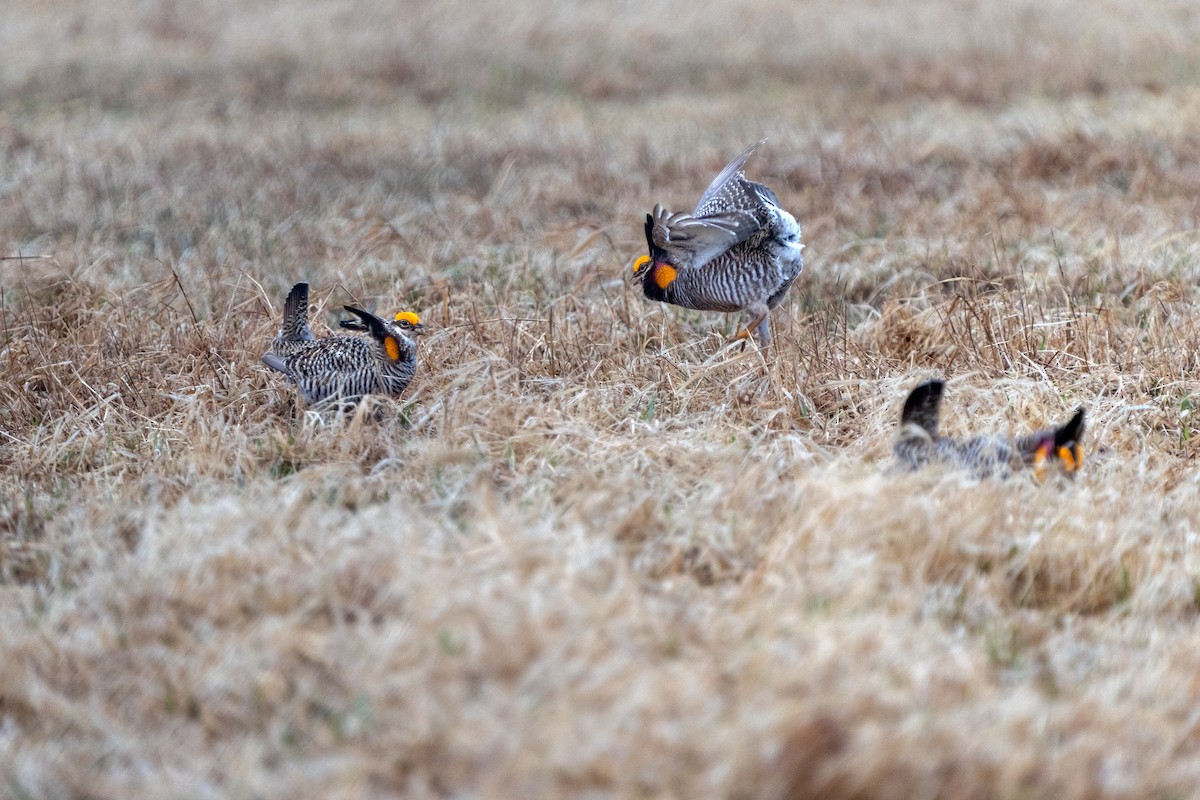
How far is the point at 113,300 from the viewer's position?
5719 mm

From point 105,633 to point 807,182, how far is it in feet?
21.7

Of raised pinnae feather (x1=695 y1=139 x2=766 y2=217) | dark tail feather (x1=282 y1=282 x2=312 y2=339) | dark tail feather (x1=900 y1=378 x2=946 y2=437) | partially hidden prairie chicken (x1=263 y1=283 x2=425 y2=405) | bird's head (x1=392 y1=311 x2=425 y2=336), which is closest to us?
dark tail feather (x1=900 y1=378 x2=946 y2=437)

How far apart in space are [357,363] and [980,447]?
2.13 meters

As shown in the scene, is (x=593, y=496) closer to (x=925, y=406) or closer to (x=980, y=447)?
(x=925, y=406)

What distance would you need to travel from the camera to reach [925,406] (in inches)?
150

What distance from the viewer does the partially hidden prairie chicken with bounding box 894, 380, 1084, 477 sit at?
3768 millimetres

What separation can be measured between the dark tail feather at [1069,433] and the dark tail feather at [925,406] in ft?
1.16

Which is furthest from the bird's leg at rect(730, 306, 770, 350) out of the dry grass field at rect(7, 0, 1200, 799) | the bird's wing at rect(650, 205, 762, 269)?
the bird's wing at rect(650, 205, 762, 269)

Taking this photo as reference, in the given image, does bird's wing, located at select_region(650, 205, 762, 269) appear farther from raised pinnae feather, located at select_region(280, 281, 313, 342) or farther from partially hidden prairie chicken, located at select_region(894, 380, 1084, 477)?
partially hidden prairie chicken, located at select_region(894, 380, 1084, 477)

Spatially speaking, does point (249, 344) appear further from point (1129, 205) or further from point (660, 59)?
point (660, 59)

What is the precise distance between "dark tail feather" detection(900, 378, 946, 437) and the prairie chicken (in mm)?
1398

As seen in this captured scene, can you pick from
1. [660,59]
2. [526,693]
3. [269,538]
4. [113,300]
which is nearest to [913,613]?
[526,693]

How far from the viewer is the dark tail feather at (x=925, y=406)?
376cm

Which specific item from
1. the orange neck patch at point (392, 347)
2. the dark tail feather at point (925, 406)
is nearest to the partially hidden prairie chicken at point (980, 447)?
the dark tail feather at point (925, 406)
